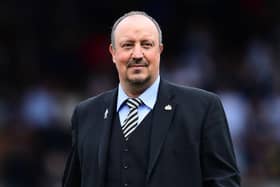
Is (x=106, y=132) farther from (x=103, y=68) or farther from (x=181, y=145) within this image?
(x=103, y=68)

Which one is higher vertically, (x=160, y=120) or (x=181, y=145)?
(x=160, y=120)

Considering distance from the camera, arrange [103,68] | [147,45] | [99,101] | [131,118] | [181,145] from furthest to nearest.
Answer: [103,68] → [99,101] → [131,118] → [147,45] → [181,145]

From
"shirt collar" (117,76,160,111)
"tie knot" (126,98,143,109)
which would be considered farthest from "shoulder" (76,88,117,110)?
"shirt collar" (117,76,160,111)

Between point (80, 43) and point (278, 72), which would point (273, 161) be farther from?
point (80, 43)

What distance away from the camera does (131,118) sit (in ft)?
20.2

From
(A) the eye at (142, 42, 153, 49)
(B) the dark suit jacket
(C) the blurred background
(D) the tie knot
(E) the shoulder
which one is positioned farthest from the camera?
(C) the blurred background

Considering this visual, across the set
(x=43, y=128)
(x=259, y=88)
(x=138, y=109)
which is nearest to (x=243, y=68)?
(x=259, y=88)

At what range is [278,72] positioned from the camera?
1316 cm

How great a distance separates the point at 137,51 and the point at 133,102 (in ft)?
1.12

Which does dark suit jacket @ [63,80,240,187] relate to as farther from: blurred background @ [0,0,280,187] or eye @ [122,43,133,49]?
blurred background @ [0,0,280,187]

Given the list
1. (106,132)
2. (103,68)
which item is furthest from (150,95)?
(103,68)

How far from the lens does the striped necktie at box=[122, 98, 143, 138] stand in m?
6.14

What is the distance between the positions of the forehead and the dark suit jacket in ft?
1.06

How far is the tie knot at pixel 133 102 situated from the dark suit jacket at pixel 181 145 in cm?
10
